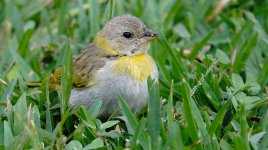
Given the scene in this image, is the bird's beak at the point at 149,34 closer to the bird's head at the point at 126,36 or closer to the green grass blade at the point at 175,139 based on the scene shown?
the bird's head at the point at 126,36

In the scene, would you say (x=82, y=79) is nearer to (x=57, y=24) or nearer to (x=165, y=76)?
(x=165, y=76)

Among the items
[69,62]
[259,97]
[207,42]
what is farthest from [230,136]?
[207,42]

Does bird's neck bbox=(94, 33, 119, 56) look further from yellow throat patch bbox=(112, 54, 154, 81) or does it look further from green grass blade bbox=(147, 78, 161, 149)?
green grass blade bbox=(147, 78, 161, 149)

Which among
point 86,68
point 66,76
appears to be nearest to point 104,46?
point 86,68

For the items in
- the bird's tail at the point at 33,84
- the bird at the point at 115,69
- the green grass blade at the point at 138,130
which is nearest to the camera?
the green grass blade at the point at 138,130

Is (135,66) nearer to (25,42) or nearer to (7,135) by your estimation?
(7,135)

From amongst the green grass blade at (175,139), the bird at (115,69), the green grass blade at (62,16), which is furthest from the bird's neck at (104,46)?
the green grass blade at (175,139)
